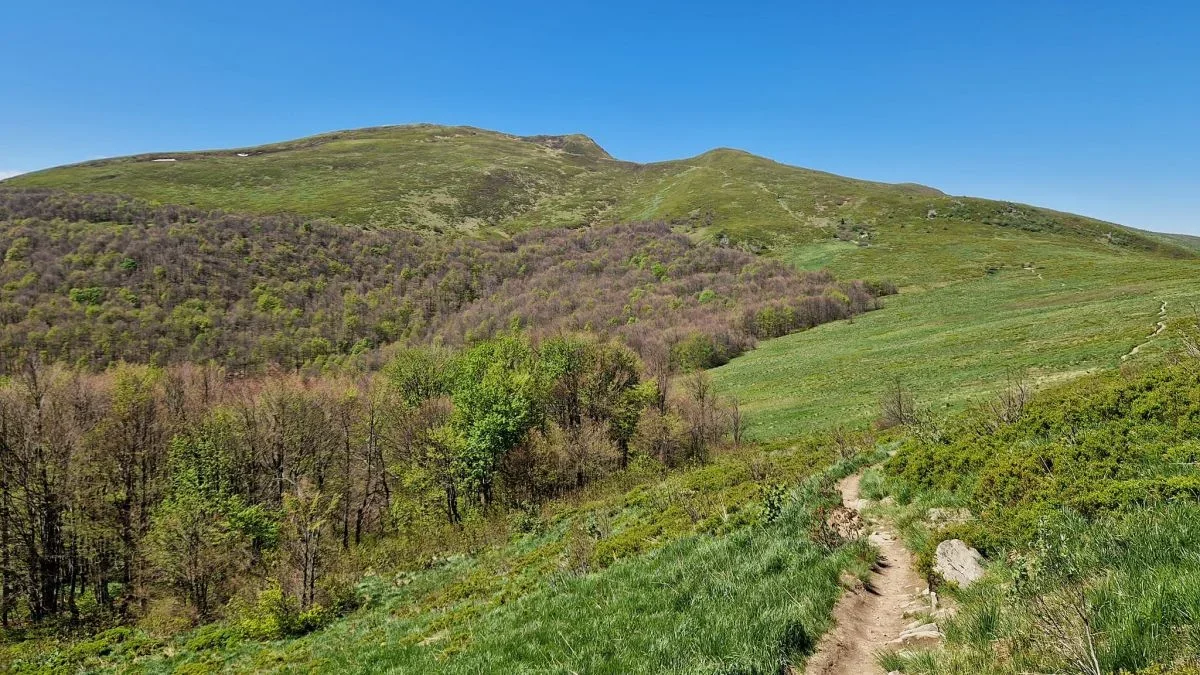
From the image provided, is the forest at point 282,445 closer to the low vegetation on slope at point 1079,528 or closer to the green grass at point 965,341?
the green grass at point 965,341

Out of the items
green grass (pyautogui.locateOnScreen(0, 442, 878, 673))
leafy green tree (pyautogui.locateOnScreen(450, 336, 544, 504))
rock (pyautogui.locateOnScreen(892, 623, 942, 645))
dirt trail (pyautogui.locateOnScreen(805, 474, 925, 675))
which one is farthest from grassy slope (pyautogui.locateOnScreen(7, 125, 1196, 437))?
rock (pyautogui.locateOnScreen(892, 623, 942, 645))

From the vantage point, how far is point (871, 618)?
24.0 feet

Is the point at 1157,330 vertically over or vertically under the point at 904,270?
under

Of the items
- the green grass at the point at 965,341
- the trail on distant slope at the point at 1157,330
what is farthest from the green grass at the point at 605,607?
the trail on distant slope at the point at 1157,330

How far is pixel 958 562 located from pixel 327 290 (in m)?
147

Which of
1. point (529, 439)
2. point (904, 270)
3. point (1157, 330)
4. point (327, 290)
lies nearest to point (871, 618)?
point (529, 439)

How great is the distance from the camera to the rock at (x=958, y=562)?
7.31 metres

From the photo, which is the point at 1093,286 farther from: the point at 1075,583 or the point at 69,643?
the point at 69,643

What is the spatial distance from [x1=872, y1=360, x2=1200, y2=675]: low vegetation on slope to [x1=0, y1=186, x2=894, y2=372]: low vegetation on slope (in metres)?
68.9

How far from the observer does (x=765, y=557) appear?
9.66m

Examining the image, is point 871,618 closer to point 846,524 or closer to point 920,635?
point 920,635

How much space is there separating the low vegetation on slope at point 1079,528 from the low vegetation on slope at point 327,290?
68.9 meters

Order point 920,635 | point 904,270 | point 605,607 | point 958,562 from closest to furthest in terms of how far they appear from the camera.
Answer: point 920,635
point 958,562
point 605,607
point 904,270

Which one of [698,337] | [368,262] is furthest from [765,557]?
[368,262]
